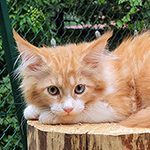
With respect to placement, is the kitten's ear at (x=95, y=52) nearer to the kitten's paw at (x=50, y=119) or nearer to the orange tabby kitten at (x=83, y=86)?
the orange tabby kitten at (x=83, y=86)

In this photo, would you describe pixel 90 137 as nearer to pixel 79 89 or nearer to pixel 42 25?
pixel 79 89

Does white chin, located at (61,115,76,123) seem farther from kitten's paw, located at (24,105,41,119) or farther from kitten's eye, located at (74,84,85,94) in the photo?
kitten's paw, located at (24,105,41,119)

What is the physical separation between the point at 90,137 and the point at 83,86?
1.06ft

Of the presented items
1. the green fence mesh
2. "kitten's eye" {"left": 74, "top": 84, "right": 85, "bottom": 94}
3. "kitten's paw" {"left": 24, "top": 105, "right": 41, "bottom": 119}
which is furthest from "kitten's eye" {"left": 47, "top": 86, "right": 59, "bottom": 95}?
the green fence mesh

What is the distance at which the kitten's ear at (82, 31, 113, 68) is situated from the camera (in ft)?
4.39

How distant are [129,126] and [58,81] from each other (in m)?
0.46

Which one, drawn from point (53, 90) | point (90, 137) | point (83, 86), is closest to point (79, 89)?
point (83, 86)

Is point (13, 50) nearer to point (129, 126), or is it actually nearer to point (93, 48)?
point (93, 48)

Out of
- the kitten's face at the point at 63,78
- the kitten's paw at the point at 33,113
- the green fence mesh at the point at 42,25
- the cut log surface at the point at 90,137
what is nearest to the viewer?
the cut log surface at the point at 90,137

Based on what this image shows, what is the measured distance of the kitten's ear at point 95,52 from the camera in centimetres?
134

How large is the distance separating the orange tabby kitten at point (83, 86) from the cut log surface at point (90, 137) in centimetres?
8

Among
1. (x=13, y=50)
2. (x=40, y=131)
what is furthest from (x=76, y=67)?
(x=13, y=50)

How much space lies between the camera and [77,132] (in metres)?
1.16

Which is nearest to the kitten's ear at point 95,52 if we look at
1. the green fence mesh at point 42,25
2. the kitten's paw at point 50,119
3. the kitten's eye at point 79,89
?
the kitten's eye at point 79,89
